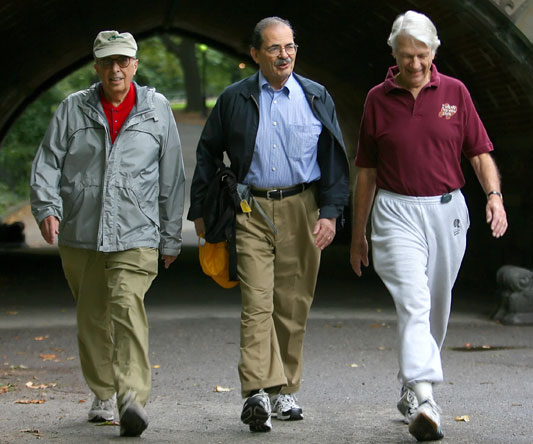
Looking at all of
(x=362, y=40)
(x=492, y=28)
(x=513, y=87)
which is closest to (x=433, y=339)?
(x=492, y=28)

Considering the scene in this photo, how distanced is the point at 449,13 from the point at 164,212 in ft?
20.4

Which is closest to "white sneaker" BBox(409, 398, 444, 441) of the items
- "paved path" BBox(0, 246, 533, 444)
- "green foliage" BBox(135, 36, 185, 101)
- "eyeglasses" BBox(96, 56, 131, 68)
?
"paved path" BBox(0, 246, 533, 444)

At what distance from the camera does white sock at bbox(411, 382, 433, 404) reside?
5484 mm

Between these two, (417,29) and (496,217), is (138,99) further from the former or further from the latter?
(496,217)

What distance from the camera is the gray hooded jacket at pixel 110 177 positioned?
5953mm

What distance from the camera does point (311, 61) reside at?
60.2 feet

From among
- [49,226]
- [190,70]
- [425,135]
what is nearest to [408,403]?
[425,135]

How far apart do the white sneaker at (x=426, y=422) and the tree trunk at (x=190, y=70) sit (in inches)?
1667

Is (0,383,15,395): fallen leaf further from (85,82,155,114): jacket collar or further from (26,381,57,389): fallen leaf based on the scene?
(85,82,155,114): jacket collar

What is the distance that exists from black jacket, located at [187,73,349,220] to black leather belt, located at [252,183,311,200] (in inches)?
4.3

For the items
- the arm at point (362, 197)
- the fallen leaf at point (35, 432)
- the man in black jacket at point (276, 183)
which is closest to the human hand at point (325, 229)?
the man in black jacket at point (276, 183)

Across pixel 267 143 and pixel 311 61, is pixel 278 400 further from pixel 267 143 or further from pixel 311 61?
pixel 311 61

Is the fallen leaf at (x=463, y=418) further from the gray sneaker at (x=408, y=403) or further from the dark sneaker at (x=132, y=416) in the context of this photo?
the dark sneaker at (x=132, y=416)

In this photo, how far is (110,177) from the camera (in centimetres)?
595
